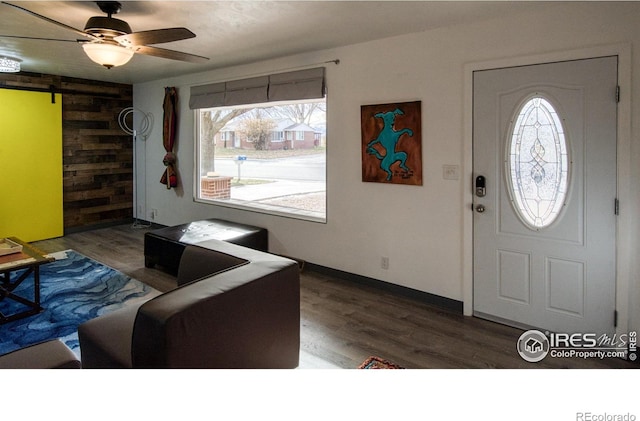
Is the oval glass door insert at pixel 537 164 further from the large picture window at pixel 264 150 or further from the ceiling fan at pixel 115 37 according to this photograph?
the ceiling fan at pixel 115 37

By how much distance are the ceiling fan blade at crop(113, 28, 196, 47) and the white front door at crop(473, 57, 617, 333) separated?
210cm

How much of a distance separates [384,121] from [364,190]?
0.66 metres

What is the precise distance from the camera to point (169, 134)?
5871 mm

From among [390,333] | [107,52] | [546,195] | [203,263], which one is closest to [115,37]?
[107,52]

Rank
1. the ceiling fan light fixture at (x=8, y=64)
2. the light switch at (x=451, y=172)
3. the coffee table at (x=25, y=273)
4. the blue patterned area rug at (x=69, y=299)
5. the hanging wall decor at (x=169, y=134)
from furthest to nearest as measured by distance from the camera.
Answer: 1. the hanging wall decor at (x=169, y=134)
2. the ceiling fan light fixture at (x=8, y=64)
3. the light switch at (x=451, y=172)
4. the coffee table at (x=25, y=273)
5. the blue patterned area rug at (x=69, y=299)

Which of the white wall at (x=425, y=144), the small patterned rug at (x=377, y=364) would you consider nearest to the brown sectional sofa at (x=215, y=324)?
the small patterned rug at (x=377, y=364)

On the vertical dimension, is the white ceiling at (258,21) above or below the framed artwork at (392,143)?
above

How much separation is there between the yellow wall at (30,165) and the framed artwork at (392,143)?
4.54 meters

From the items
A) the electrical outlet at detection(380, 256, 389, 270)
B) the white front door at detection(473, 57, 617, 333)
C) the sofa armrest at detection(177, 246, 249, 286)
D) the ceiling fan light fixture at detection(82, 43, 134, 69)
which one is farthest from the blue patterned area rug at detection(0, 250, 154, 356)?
the white front door at detection(473, 57, 617, 333)

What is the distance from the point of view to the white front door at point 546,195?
8.61ft

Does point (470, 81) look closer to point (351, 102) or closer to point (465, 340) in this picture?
point (351, 102)

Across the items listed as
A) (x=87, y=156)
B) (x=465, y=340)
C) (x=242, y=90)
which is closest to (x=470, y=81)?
(x=465, y=340)

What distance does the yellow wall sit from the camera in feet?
17.6
